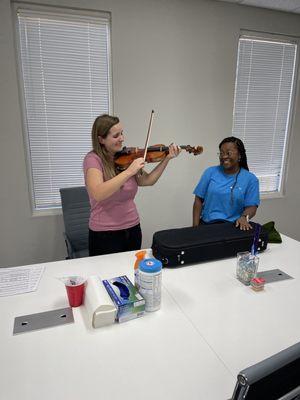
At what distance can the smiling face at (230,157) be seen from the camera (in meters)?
2.02

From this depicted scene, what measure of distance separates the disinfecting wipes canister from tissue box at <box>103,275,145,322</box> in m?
0.03

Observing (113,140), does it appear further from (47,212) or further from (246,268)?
(47,212)

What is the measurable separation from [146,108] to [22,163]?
125cm

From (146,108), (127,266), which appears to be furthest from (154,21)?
(127,266)

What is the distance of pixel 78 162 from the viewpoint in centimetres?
264

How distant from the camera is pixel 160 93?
8.64ft

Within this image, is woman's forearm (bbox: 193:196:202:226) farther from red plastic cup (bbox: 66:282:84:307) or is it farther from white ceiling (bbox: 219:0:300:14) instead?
white ceiling (bbox: 219:0:300:14)

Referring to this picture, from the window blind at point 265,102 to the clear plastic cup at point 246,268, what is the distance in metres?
2.11

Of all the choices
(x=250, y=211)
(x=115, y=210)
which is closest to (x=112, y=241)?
(x=115, y=210)

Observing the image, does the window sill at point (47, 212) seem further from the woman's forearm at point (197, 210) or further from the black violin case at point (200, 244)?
the black violin case at point (200, 244)

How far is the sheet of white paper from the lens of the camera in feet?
3.94

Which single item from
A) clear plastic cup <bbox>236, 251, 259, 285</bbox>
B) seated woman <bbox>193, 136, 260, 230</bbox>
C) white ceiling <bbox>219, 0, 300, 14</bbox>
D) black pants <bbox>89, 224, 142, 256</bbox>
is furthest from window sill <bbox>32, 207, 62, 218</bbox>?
white ceiling <bbox>219, 0, 300, 14</bbox>

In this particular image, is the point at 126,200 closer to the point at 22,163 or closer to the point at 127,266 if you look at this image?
the point at 127,266

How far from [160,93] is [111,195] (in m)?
1.52
